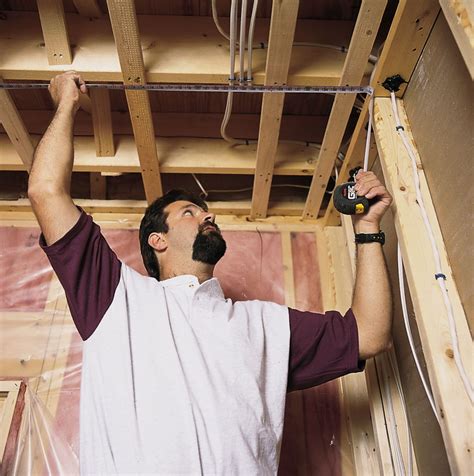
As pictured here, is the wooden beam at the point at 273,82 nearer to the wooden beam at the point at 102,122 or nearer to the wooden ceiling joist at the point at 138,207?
the wooden ceiling joist at the point at 138,207

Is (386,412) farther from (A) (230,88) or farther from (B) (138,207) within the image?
(B) (138,207)

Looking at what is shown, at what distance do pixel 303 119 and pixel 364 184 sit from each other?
719 mm

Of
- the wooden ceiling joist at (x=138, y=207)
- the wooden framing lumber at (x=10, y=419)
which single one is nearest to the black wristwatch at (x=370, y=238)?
the wooden ceiling joist at (x=138, y=207)

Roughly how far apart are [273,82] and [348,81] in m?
0.22

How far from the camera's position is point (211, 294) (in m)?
1.51

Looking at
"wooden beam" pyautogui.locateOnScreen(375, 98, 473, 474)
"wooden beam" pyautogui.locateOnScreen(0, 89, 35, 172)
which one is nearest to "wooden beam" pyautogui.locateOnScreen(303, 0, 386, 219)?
"wooden beam" pyautogui.locateOnScreen(375, 98, 473, 474)

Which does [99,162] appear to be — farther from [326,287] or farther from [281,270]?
[326,287]

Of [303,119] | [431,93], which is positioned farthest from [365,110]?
[303,119]

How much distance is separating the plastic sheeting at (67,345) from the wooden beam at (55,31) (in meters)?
0.85

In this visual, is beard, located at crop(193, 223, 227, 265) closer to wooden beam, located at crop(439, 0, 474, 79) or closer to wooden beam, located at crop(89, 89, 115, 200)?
wooden beam, located at crop(89, 89, 115, 200)

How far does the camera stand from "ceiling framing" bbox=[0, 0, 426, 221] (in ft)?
4.82

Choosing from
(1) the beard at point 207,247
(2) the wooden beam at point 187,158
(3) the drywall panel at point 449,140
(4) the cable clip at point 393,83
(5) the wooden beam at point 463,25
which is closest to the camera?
(5) the wooden beam at point 463,25

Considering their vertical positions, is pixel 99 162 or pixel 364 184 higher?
pixel 99 162

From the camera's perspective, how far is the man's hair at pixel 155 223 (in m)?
1.78
